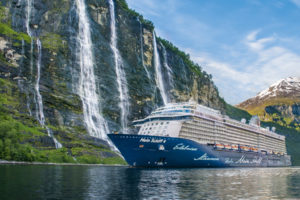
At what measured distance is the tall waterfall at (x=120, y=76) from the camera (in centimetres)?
10844

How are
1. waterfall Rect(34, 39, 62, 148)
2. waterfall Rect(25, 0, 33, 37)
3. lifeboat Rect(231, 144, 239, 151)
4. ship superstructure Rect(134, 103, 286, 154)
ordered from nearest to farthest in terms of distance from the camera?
ship superstructure Rect(134, 103, 286, 154) < waterfall Rect(34, 39, 62, 148) < lifeboat Rect(231, 144, 239, 151) < waterfall Rect(25, 0, 33, 37)

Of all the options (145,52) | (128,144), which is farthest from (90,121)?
(145,52)

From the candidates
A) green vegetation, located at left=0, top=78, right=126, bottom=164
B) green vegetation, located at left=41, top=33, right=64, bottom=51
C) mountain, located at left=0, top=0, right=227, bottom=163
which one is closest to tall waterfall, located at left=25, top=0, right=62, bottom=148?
mountain, located at left=0, top=0, right=227, bottom=163

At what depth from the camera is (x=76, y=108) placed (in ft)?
315

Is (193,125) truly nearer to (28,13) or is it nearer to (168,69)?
(28,13)

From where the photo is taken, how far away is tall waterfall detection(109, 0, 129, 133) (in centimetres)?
10844

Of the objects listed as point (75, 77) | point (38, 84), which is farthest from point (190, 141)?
point (75, 77)

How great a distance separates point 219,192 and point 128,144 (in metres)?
33.9

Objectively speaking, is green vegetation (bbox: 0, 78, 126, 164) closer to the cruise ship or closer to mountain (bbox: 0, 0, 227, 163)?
mountain (bbox: 0, 0, 227, 163)

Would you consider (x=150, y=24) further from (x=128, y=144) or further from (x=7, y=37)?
(x=128, y=144)

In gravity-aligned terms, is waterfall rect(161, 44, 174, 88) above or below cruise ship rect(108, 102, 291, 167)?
above

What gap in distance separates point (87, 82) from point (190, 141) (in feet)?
167

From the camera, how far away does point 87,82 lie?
10544cm

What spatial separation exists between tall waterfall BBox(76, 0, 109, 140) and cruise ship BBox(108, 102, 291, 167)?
64.8 ft
